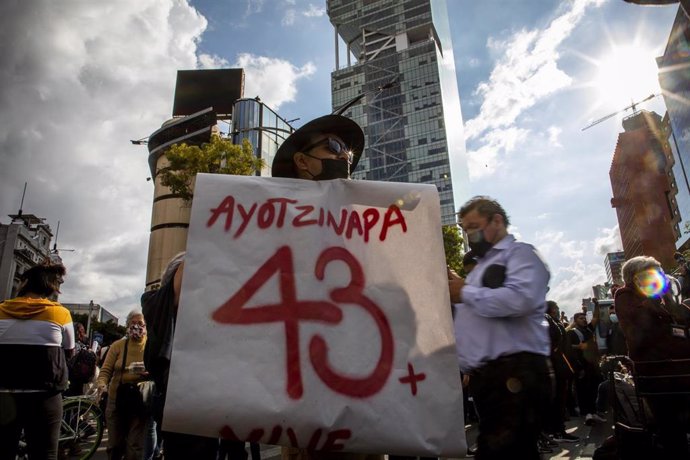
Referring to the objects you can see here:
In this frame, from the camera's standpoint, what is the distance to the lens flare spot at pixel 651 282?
11.4ft

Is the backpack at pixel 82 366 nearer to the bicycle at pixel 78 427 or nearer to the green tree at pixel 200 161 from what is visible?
the bicycle at pixel 78 427

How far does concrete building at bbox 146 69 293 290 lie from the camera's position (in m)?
29.1

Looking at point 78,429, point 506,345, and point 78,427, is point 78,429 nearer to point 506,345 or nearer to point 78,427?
point 78,427

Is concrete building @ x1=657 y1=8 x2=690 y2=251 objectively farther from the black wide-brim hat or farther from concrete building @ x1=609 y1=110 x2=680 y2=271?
the black wide-brim hat

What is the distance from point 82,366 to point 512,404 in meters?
7.29

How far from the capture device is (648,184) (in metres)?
104

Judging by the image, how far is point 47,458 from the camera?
3.13 metres

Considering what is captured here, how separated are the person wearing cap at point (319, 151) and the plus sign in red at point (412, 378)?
1.01 metres

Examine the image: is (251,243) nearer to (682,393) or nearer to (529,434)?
(529,434)

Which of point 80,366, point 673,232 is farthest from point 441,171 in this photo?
point 80,366

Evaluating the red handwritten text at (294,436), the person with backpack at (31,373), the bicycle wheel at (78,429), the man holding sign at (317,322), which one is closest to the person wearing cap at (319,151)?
the man holding sign at (317,322)

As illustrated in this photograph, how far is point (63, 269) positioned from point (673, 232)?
120475 millimetres

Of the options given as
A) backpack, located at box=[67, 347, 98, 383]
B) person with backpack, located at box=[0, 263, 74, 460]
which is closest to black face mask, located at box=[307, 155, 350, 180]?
person with backpack, located at box=[0, 263, 74, 460]

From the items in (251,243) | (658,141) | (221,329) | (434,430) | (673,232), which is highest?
(658,141)
